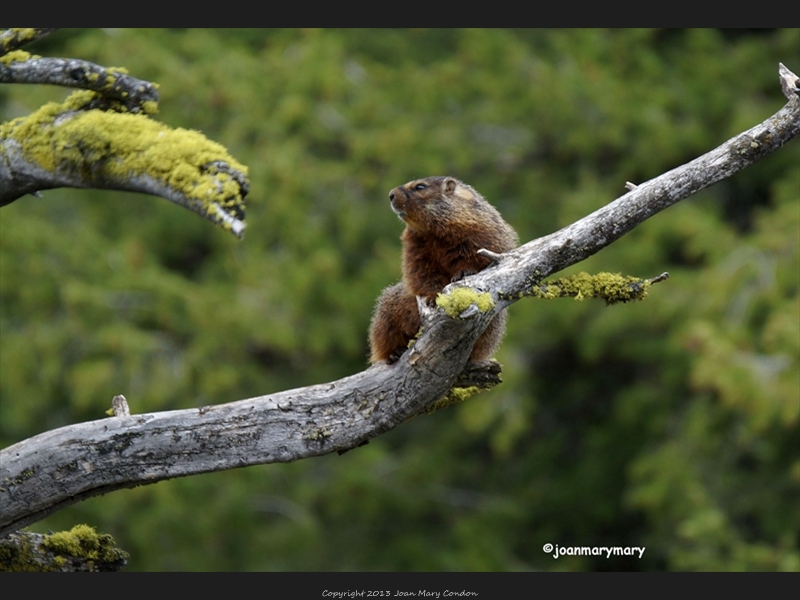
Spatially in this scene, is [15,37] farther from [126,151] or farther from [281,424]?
[281,424]

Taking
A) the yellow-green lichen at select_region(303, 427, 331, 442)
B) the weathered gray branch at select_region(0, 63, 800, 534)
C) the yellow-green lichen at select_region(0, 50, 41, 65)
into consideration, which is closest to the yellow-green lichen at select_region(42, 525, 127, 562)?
the weathered gray branch at select_region(0, 63, 800, 534)

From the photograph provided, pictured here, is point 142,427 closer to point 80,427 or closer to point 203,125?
point 80,427

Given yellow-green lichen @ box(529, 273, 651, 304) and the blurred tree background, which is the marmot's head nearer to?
yellow-green lichen @ box(529, 273, 651, 304)

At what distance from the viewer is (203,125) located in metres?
15.6

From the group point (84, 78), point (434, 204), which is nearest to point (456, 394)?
point (434, 204)

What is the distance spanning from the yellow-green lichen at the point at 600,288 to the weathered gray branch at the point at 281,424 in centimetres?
8

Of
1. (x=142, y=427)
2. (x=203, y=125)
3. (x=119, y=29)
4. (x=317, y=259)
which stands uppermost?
(x=119, y=29)

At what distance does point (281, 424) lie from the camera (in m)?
5.49

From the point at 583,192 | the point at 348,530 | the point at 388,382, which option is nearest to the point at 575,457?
the point at 348,530

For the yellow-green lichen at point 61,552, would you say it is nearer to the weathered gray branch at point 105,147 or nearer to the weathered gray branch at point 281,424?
the weathered gray branch at point 281,424

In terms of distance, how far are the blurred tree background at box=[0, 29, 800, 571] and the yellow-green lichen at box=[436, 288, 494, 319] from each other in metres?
8.67

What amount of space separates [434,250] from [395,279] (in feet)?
28.3

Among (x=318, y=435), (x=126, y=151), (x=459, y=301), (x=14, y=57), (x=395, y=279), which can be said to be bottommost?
(x=318, y=435)

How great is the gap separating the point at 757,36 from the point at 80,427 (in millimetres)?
14465
